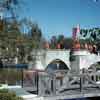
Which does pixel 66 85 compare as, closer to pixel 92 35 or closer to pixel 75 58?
pixel 75 58

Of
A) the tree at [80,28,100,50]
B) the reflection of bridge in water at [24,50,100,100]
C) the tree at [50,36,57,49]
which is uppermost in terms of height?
the tree at [80,28,100,50]

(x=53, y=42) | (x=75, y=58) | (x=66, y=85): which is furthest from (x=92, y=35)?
(x=66, y=85)

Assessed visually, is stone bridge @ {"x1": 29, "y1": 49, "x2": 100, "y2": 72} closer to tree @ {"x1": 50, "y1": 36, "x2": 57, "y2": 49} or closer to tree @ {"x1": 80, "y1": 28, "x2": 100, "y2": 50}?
tree @ {"x1": 50, "y1": 36, "x2": 57, "y2": 49}

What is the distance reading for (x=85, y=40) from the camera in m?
93.1

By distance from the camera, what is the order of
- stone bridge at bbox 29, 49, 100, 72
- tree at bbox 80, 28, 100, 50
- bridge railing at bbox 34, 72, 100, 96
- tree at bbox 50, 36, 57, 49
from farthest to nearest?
1. tree at bbox 80, 28, 100, 50
2. tree at bbox 50, 36, 57, 49
3. stone bridge at bbox 29, 49, 100, 72
4. bridge railing at bbox 34, 72, 100, 96

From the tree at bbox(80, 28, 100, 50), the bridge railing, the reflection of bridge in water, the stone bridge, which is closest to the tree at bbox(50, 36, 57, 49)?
the tree at bbox(80, 28, 100, 50)

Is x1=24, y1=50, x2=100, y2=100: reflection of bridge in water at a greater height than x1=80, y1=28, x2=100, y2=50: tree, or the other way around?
x1=80, y1=28, x2=100, y2=50: tree

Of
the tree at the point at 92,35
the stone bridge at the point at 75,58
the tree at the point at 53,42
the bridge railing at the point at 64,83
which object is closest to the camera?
the bridge railing at the point at 64,83

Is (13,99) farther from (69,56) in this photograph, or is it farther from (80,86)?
(69,56)

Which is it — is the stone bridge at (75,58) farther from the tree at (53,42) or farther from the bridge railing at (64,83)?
the bridge railing at (64,83)

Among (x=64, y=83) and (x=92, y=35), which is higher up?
(x=92, y=35)

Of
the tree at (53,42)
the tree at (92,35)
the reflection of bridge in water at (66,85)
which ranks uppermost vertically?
the tree at (92,35)

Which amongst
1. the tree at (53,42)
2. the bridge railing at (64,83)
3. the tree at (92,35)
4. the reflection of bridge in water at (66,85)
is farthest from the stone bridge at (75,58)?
the bridge railing at (64,83)

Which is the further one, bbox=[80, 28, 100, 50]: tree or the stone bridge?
bbox=[80, 28, 100, 50]: tree
